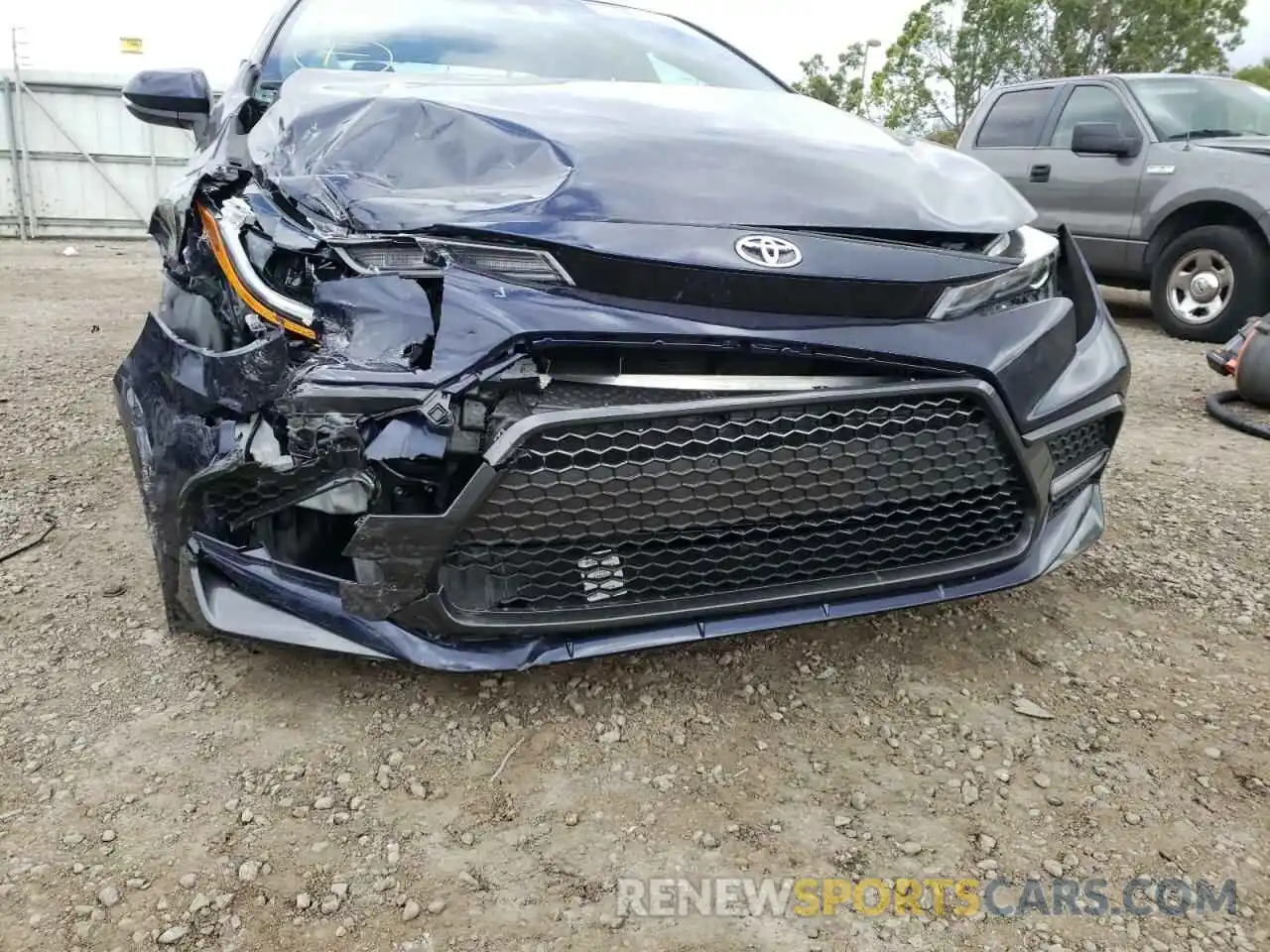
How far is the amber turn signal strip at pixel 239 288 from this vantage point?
166cm

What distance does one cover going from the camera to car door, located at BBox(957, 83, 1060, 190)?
686cm

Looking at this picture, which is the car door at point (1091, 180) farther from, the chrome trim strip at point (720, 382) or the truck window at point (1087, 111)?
the chrome trim strip at point (720, 382)

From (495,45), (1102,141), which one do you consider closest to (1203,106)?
(1102,141)

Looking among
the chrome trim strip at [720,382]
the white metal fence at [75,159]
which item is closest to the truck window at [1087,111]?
the chrome trim strip at [720,382]

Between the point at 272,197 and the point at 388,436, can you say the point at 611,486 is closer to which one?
the point at 388,436

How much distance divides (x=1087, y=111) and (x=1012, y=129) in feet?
1.88

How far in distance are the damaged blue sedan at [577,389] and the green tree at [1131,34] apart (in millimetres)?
28294

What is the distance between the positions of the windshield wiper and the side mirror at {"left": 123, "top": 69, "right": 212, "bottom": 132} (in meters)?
5.76

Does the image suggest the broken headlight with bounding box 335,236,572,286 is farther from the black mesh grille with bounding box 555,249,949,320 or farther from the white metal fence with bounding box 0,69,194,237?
the white metal fence with bounding box 0,69,194,237

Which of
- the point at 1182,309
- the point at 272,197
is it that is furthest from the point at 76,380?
the point at 1182,309

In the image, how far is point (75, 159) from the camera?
1222cm

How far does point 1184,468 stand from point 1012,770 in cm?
225

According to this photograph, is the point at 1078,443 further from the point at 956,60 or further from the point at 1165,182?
the point at 956,60

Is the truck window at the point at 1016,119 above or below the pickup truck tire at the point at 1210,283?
above
